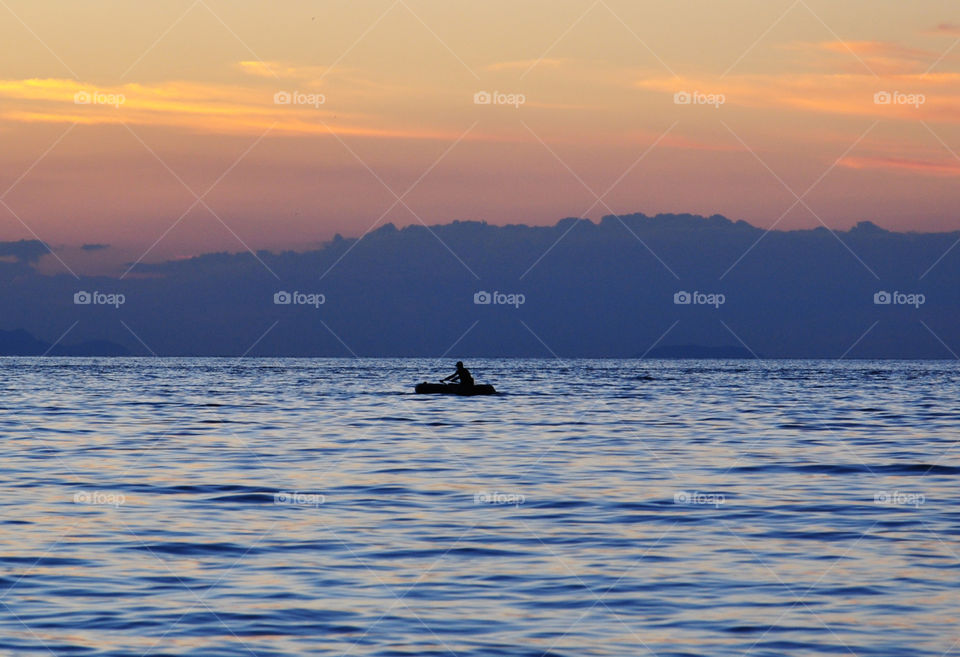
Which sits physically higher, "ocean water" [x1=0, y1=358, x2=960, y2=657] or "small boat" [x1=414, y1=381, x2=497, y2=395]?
"small boat" [x1=414, y1=381, x2=497, y2=395]

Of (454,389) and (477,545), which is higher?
(454,389)

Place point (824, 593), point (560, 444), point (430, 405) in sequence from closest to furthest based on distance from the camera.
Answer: point (824, 593) < point (560, 444) < point (430, 405)

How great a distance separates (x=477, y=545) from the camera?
714 inches

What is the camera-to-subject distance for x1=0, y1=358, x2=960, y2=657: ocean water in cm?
1308

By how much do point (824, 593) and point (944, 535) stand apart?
5.38m

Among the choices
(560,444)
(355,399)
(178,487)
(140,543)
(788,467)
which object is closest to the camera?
(140,543)

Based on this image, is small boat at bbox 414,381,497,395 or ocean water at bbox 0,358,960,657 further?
small boat at bbox 414,381,497,395

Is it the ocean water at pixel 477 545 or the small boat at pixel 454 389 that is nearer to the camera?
the ocean water at pixel 477 545

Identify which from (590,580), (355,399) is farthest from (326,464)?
(355,399)

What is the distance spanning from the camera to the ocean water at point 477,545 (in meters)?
13.1

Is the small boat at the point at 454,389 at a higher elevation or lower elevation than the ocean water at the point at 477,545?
higher

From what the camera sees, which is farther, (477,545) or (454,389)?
(454,389)

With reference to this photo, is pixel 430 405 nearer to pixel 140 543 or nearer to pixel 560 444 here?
pixel 560 444

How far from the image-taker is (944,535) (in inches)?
765
